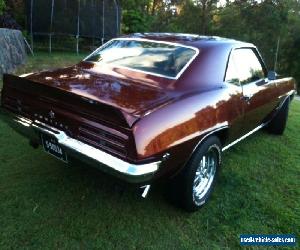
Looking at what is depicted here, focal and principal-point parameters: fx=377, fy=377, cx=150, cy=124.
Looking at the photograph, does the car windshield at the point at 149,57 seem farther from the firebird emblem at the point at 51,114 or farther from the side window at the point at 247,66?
the firebird emblem at the point at 51,114

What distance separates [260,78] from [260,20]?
83.1 feet

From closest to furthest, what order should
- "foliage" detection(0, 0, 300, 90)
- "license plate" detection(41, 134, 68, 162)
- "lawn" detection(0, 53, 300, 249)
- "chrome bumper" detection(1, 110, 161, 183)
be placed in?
1. "chrome bumper" detection(1, 110, 161, 183)
2. "lawn" detection(0, 53, 300, 249)
3. "license plate" detection(41, 134, 68, 162)
4. "foliage" detection(0, 0, 300, 90)

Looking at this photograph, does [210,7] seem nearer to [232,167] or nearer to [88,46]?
[88,46]

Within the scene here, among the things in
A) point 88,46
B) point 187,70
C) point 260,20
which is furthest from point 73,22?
point 260,20

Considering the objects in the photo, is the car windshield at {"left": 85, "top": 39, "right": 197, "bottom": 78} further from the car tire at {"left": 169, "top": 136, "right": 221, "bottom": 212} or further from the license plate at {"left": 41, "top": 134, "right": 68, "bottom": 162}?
the license plate at {"left": 41, "top": 134, "right": 68, "bottom": 162}

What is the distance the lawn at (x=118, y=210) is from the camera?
2.92 metres

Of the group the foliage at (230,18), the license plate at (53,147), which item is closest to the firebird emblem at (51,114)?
the license plate at (53,147)

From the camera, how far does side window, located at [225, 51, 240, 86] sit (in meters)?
3.94

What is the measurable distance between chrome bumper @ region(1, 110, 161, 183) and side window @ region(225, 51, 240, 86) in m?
1.61

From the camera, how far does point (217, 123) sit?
11.3ft

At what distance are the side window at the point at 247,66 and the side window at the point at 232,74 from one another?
85 mm

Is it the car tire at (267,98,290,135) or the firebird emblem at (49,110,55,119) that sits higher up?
the firebird emblem at (49,110,55,119)

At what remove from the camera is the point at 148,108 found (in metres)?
2.82

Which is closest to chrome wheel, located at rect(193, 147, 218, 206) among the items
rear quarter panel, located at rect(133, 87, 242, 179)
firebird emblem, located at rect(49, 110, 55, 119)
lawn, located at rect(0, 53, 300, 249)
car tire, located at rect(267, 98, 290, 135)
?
lawn, located at rect(0, 53, 300, 249)
